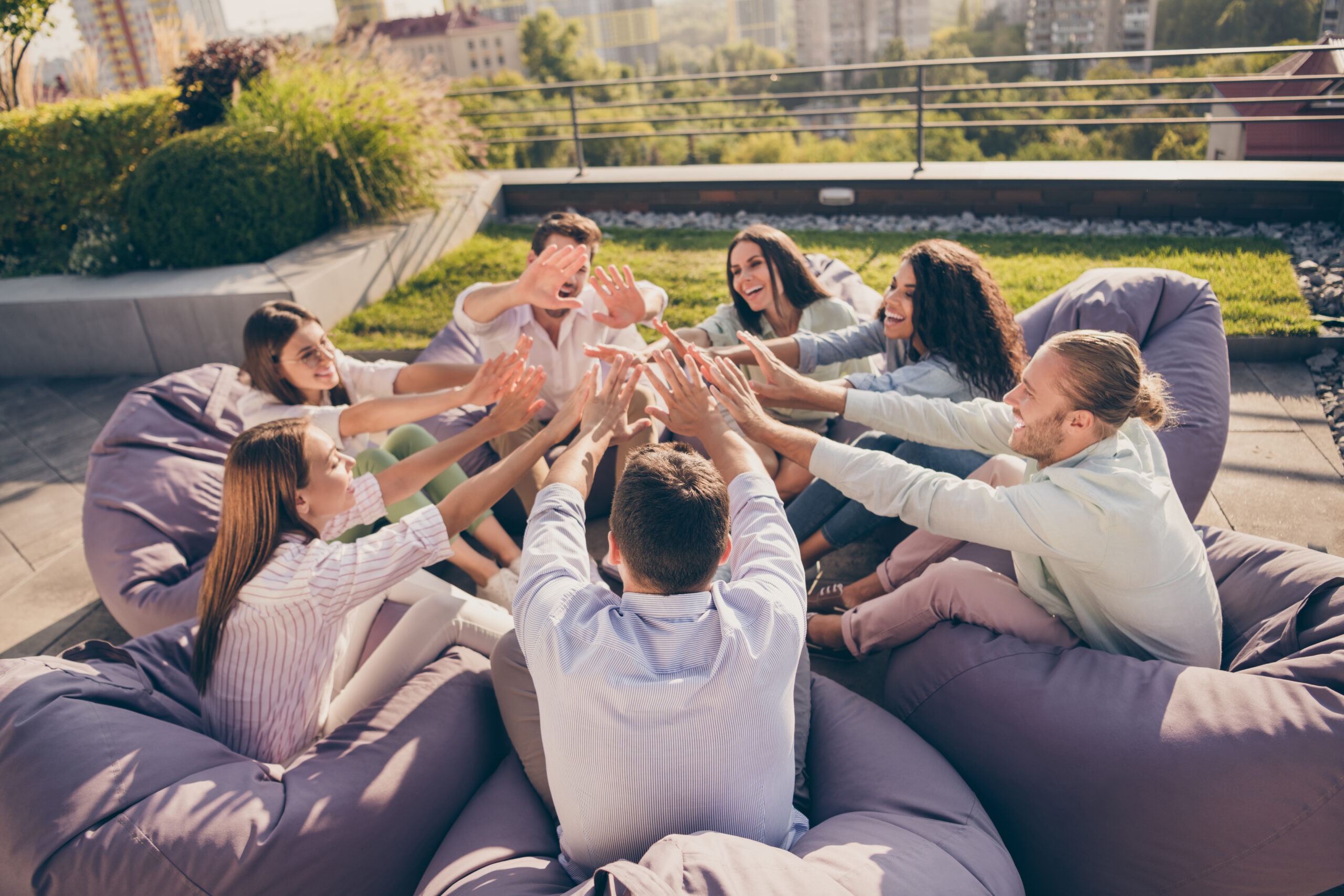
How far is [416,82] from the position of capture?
21.8 ft

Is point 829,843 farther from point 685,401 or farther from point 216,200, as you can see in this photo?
point 216,200

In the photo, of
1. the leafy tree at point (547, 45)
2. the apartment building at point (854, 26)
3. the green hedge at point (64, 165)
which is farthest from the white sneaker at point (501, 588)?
the apartment building at point (854, 26)

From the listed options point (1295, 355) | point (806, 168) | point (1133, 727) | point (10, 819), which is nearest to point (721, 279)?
point (806, 168)

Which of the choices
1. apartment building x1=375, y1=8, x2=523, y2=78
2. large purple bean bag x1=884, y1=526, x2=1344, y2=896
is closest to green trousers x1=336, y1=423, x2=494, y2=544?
large purple bean bag x1=884, y1=526, x2=1344, y2=896

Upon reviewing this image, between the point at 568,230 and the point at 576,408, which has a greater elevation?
the point at 568,230

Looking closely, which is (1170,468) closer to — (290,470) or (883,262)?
(290,470)

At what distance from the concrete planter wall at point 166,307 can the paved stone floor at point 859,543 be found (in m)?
0.91

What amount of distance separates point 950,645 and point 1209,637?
0.56 meters

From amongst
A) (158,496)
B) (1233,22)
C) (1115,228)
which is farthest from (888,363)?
(1233,22)

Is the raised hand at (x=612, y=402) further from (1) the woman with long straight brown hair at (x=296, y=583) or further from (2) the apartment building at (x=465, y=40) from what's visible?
(2) the apartment building at (x=465, y=40)

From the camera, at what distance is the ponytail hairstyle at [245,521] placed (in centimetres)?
181

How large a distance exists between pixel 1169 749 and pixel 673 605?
1007 mm

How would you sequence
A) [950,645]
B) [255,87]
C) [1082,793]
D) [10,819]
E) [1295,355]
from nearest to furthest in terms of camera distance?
1. [10,819]
2. [1082,793]
3. [950,645]
4. [1295,355]
5. [255,87]

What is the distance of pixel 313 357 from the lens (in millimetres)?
2842
